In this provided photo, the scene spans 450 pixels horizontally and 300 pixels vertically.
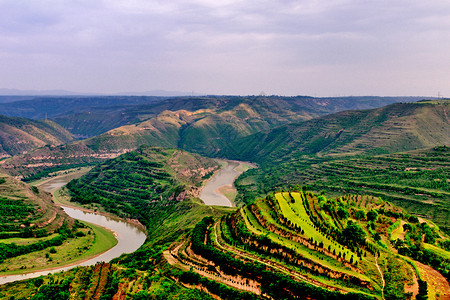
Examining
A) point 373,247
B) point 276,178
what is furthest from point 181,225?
point 276,178

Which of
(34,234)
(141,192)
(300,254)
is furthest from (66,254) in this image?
(300,254)

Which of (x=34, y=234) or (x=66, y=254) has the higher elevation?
(x=34, y=234)

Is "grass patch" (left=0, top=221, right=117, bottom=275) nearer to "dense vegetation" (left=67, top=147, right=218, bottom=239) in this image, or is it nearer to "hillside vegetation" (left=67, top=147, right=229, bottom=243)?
"hillside vegetation" (left=67, top=147, right=229, bottom=243)

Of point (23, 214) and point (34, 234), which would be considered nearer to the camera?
point (34, 234)

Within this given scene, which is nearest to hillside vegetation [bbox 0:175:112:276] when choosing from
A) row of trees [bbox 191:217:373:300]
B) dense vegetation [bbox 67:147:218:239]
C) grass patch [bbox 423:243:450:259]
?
dense vegetation [bbox 67:147:218:239]

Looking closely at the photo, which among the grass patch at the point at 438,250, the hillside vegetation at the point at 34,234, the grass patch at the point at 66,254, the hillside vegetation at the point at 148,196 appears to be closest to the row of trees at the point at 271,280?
Result: the grass patch at the point at 438,250

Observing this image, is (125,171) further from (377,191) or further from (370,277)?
(370,277)

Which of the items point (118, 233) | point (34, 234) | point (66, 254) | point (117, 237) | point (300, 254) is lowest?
point (118, 233)

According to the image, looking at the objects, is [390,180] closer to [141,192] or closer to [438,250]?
[438,250]

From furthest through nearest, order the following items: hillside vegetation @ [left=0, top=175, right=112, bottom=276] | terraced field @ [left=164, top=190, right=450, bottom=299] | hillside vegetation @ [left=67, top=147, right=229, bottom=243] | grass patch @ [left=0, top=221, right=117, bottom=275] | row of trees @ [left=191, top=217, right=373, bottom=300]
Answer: hillside vegetation @ [left=67, top=147, right=229, bottom=243] → hillside vegetation @ [left=0, top=175, right=112, bottom=276] → grass patch @ [left=0, top=221, right=117, bottom=275] → terraced field @ [left=164, top=190, right=450, bottom=299] → row of trees @ [left=191, top=217, right=373, bottom=300]

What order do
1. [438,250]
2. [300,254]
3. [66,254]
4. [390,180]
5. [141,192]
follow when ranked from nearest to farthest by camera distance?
[300,254]
[438,250]
[66,254]
[390,180]
[141,192]

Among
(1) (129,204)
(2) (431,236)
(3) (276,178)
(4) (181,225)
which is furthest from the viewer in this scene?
(3) (276,178)
